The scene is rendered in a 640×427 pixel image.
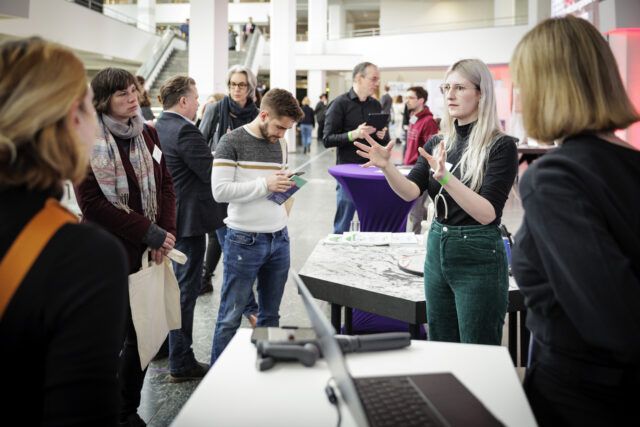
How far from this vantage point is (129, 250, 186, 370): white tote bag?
2.42m

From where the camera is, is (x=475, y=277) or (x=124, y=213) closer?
(x=475, y=277)

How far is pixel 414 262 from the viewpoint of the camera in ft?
9.36

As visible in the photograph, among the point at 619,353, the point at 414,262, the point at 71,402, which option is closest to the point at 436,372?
the point at 619,353

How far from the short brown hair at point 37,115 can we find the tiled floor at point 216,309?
578 mm

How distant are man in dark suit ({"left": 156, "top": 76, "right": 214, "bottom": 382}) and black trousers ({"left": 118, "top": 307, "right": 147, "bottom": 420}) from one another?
0.60 m

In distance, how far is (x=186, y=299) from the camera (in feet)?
10.7

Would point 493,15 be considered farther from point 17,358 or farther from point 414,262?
point 17,358

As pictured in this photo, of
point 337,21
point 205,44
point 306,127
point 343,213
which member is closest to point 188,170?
point 343,213

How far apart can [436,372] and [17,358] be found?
88 cm

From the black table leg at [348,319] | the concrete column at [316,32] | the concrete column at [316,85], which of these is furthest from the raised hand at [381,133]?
the concrete column at [316,32]

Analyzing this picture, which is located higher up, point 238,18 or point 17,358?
point 238,18

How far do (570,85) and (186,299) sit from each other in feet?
8.27

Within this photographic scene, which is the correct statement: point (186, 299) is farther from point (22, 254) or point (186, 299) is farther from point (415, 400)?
point (22, 254)

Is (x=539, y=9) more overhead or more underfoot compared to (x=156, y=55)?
more overhead
